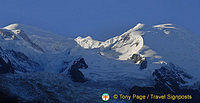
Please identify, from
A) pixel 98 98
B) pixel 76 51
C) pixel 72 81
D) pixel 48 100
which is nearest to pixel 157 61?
pixel 76 51

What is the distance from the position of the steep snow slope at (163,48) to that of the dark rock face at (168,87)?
426 centimetres

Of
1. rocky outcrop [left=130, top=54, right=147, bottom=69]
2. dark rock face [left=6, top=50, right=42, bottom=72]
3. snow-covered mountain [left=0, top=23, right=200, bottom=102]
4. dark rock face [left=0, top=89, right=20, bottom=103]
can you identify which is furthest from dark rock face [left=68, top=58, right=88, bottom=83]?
dark rock face [left=0, top=89, right=20, bottom=103]

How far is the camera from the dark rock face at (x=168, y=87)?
70.6 meters

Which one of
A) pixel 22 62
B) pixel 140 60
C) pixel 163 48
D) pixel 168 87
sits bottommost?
pixel 168 87

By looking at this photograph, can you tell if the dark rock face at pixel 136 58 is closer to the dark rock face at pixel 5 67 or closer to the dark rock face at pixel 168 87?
the dark rock face at pixel 168 87

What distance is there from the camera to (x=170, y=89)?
74812 millimetres

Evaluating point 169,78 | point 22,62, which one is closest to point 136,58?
point 169,78

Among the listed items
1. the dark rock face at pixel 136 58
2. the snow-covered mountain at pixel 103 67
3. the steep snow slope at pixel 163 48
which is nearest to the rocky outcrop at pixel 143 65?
the snow-covered mountain at pixel 103 67

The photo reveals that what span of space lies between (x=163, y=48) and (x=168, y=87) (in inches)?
1492

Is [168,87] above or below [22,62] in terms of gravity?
below

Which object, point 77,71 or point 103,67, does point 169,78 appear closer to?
point 103,67

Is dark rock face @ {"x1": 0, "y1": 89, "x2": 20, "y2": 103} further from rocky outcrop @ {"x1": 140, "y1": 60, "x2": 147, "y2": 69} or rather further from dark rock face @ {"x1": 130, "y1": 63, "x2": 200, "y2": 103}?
rocky outcrop @ {"x1": 140, "y1": 60, "x2": 147, "y2": 69}

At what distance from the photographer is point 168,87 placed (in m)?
75.1

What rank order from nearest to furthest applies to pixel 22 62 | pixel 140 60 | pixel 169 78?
pixel 169 78
pixel 22 62
pixel 140 60
